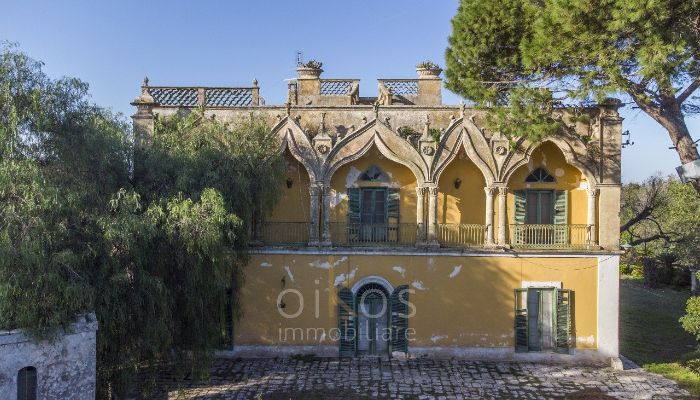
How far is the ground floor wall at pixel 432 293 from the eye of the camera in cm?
1628

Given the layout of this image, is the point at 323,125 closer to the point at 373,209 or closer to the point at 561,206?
the point at 373,209

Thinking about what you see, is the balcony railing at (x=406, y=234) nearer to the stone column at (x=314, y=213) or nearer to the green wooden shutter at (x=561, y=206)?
the stone column at (x=314, y=213)

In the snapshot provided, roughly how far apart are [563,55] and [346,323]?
1044 cm

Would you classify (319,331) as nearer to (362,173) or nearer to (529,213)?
(362,173)

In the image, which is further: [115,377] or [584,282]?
[584,282]

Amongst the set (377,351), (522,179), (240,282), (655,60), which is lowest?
(377,351)

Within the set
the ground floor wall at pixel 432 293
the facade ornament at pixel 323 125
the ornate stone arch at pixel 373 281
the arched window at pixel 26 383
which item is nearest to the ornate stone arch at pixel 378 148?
the facade ornament at pixel 323 125

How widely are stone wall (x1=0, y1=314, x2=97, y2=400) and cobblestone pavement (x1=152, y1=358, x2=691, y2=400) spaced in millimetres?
3039

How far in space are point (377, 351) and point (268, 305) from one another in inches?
155

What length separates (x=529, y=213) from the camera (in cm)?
1695

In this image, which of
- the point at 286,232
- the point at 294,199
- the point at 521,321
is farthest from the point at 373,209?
the point at 521,321

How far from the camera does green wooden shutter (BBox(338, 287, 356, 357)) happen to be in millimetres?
16359

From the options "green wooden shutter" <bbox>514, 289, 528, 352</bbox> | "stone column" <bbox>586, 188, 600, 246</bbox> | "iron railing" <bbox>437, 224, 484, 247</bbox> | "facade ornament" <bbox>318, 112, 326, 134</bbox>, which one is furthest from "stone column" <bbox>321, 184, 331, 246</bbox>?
"stone column" <bbox>586, 188, 600, 246</bbox>

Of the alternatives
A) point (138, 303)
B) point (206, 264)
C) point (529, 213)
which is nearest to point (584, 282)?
point (529, 213)
